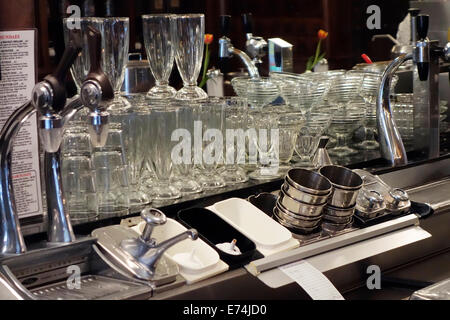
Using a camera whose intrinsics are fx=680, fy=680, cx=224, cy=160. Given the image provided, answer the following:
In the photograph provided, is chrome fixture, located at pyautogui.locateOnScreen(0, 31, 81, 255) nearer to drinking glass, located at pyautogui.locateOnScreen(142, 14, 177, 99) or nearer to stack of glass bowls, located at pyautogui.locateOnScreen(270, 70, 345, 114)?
drinking glass, located at pyautogui.locateOnScreen(142, 14, 177, 99)

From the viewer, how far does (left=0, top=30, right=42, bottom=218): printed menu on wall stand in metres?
1.46

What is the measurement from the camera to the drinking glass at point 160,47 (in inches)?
69.6

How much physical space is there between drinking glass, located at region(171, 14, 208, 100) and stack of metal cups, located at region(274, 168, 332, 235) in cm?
35

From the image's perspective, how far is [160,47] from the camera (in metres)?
1.79

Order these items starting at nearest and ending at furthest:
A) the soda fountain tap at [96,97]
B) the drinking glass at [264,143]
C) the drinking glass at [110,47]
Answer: the soda fountain tap at [96,97] < the drinking glass at [110,47] < the drinking glass at [264,143]

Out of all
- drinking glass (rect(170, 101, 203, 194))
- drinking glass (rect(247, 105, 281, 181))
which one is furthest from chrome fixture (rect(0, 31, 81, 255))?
drinking glass (rect(247, 105, 281, 181))

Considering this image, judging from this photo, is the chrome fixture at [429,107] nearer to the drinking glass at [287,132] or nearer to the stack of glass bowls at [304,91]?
the stack of glass bowls at [304,91]

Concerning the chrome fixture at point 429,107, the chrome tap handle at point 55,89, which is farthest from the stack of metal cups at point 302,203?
the chrome fixture at point 429,107

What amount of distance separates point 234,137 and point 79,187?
0.46 m

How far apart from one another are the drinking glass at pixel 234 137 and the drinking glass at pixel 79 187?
40 centimetres

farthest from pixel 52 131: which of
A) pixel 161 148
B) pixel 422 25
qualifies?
pixel 422 25

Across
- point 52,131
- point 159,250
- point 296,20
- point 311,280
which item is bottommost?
point 311,280

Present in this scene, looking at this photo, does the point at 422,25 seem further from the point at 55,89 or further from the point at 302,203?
the point at 55,89

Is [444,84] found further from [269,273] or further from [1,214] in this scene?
[1,214]
